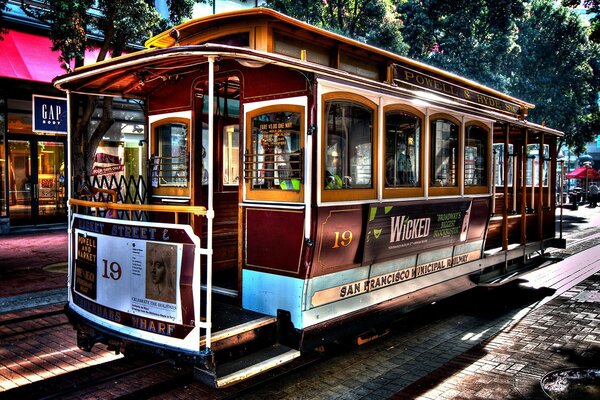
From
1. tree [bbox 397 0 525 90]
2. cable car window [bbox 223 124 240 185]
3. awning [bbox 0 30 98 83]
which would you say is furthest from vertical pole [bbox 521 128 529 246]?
tree [bbox 397 0 525 90]

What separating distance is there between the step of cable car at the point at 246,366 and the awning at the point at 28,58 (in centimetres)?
1092

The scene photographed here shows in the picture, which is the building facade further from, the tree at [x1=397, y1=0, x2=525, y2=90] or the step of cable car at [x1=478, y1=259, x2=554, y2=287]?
the tree at [x1=397, y1=0, x2=525, y2=90]

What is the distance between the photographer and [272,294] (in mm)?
4898

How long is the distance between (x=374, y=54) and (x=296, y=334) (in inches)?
128

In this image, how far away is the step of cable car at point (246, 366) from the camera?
3932 millimetres

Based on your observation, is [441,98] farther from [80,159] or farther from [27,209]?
[27,209]

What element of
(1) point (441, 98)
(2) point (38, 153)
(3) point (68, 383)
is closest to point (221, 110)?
(1) point (441, 98)

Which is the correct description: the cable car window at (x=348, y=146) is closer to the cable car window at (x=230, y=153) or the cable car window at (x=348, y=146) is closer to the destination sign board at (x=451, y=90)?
the destination sign board at (x=451, y=90)

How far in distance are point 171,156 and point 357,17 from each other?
14417mm

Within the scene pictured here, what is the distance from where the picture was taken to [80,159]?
9.25 meters

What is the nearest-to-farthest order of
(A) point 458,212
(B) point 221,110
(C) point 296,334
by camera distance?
(C) point 296,334, (B) point 221,110, (A) point 458,212

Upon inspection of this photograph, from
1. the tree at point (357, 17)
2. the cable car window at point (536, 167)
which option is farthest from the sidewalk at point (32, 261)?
the tree at point (357, 17)

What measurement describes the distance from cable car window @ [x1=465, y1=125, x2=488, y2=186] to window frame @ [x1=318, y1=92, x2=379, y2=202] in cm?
242

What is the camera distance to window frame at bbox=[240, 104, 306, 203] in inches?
186
